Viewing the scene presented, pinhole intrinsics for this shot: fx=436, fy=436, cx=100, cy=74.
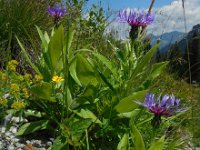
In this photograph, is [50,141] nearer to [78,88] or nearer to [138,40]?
[78,88]

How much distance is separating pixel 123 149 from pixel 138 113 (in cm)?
50

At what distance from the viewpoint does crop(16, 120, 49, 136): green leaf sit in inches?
118

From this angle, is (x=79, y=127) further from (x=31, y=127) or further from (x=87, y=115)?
(x=31, y=127)

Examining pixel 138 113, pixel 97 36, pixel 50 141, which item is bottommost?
pixel 50 141

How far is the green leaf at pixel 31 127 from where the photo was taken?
3008mm

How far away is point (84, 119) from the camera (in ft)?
9.22

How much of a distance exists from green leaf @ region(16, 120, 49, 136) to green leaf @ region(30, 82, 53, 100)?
19cm

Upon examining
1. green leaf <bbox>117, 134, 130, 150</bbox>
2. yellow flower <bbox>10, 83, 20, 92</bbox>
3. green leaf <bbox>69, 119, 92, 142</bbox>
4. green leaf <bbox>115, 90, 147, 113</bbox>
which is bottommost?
green leaf <bbox>117, 134, 130, 150</bbox>

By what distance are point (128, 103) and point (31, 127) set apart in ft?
2.32

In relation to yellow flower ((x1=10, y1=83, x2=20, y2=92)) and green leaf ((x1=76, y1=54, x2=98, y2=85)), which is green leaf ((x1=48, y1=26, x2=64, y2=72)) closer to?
green leaf ((x1=76, y1=54, x2=98, y2=85))

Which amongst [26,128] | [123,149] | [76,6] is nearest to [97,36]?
[76,6]

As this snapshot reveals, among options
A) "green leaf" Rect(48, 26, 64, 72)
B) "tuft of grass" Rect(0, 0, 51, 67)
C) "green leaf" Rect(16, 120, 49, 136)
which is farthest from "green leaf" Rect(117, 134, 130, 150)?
"tuft of grass" Rect(0, 0, 51, 67)

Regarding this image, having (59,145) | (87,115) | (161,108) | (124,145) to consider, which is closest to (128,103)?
(87,115)

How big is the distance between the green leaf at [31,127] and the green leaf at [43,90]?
0.19m
